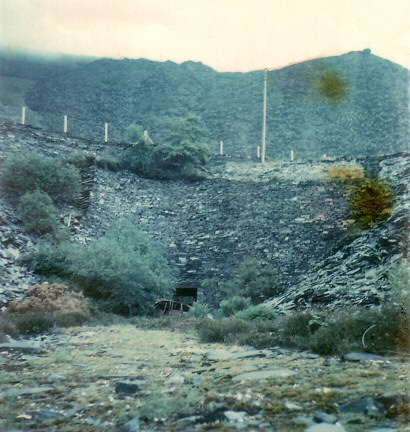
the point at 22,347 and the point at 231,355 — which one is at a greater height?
the point at 231,355

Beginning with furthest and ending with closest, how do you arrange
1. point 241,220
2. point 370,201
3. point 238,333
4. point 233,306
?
1. point 241,220
2. point 370,201
3. point 233,306
4. point 238,333

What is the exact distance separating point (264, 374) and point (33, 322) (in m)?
5.51

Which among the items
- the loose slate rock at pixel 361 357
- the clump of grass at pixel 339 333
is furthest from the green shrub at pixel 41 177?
the loose slate rock at pixel 361 357

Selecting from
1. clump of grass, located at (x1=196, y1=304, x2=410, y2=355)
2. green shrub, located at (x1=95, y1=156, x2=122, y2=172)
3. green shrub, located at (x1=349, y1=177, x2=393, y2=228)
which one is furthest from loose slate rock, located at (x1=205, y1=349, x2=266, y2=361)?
green shrub, located at (x1=95, y1=156, x2=122, y2=172)

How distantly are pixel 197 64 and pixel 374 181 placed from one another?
25.4 meters

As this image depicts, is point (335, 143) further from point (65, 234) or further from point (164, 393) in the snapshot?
point (164, 393)

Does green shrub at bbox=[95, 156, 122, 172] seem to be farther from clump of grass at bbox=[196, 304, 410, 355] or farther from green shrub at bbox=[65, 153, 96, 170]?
clump of grass at bbox=[196, 304, 410, 355]

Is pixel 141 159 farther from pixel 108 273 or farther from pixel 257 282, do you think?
pixel 108 273

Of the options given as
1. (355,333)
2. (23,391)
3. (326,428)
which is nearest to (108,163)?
(355,333)

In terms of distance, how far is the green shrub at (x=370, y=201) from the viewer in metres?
13.5

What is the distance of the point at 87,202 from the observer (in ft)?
55.6

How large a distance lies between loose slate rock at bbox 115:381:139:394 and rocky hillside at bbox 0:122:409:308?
5796 mm

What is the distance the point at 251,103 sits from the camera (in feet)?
109

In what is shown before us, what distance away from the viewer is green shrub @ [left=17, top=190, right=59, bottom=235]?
14414mm
